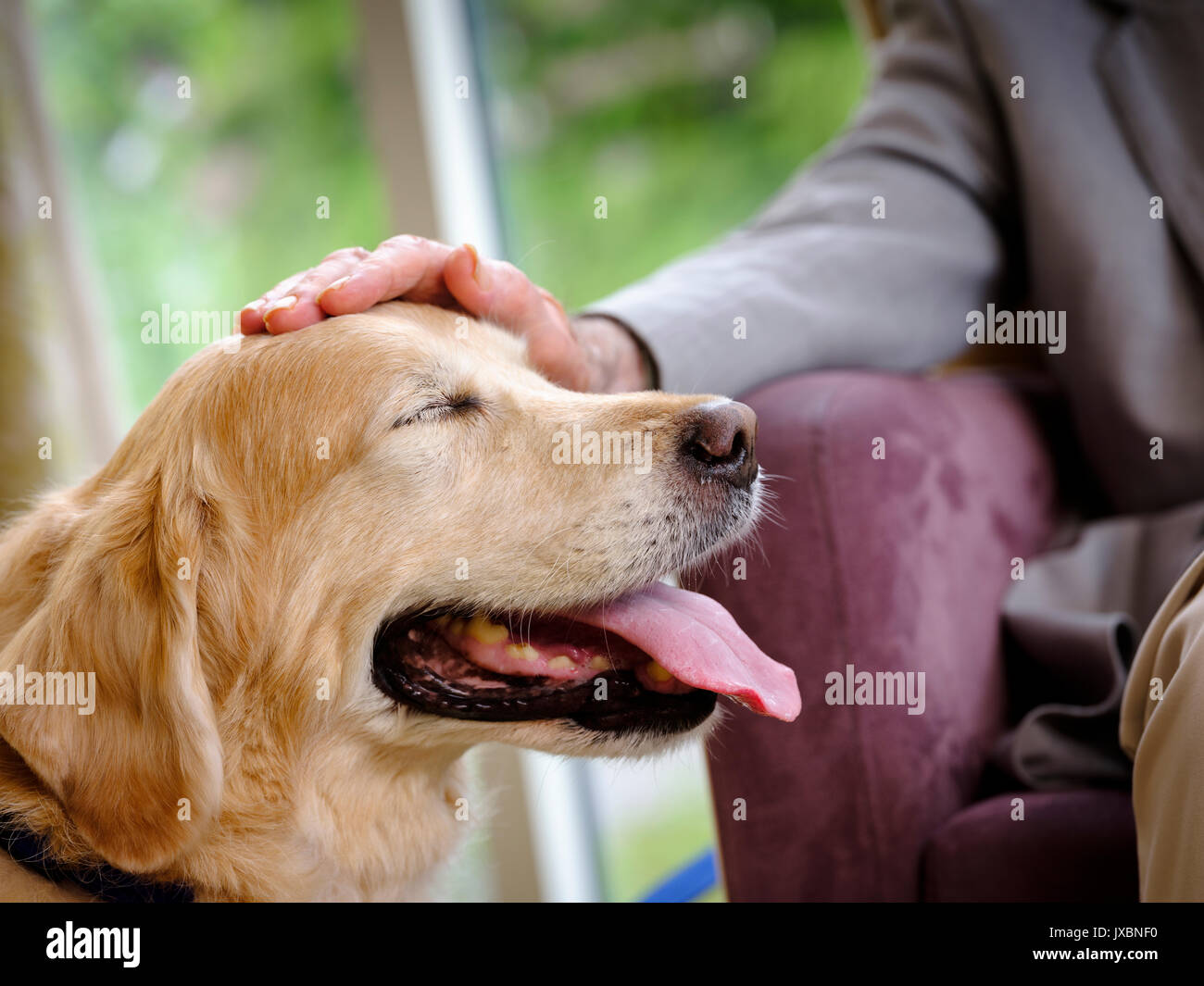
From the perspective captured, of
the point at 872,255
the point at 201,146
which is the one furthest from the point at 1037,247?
the point at 201,146

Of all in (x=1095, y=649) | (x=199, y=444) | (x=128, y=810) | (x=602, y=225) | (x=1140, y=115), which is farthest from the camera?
(x=602, y=225)

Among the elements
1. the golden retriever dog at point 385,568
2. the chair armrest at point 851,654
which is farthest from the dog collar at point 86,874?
the chair armrest at point 851,654

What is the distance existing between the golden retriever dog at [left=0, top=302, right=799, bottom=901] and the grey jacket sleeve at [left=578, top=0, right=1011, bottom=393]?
273mm

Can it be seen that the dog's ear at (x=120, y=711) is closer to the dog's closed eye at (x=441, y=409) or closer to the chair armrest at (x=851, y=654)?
the dog's closed eye at (x=441, y=409)

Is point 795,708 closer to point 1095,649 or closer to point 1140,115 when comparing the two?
point 1095,649

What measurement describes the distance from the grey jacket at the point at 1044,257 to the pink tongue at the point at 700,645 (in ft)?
1.17

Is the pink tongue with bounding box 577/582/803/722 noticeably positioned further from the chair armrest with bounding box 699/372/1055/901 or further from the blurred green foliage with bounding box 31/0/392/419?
the blurred green foliage with bounding box 31/0/392/419

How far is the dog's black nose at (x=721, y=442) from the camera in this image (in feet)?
3.36

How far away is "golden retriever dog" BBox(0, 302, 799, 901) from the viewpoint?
0.98 metres

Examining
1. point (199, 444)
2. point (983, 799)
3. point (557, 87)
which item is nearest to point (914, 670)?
point (983, 799)

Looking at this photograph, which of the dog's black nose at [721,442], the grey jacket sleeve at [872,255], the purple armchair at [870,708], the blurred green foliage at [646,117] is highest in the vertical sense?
the blurred green foliage at [646,117]

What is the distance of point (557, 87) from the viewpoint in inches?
97.8

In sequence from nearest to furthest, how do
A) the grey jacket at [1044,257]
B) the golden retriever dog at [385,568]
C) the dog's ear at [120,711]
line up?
the dog's ear at [120,711] → the golden retriever dog at [385,568] → the grey jacket at [1044,257]
